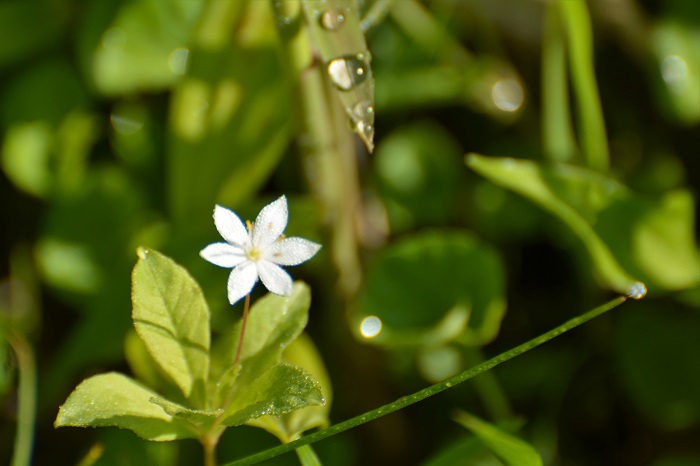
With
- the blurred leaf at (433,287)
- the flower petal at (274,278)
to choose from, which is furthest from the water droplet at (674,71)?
the flower petal at (274,278)

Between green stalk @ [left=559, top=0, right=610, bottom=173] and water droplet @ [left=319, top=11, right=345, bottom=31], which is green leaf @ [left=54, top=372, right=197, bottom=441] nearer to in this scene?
water droplet @ [left=319, top=11, right=345, bottom=31]

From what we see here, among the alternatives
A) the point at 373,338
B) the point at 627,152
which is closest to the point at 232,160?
the point at 373,338

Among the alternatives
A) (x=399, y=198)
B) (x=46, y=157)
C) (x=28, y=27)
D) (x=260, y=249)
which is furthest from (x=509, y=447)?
(x=28, y=27)

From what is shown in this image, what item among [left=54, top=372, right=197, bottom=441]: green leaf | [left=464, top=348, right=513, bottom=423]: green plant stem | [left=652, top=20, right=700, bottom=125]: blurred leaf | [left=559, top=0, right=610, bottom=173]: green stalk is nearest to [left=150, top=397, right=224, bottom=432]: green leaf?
[left=54, top=372, right=197, bottom=441]: green leaf

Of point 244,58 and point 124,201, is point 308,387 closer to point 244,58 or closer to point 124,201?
point 244,58

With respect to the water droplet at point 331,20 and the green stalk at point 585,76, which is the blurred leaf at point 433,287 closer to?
the green stalk at point 585,76
